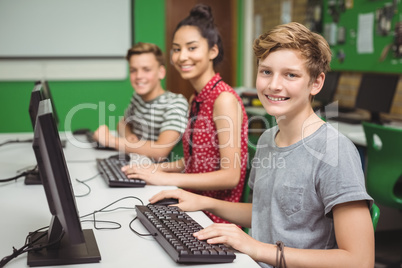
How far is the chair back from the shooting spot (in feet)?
7.95

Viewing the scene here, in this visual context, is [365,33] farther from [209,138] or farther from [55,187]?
[55,187]

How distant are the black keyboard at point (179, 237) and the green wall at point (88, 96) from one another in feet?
10.9

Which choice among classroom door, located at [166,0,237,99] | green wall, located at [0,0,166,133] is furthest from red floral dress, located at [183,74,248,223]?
Answer: classroom door, located at [166,0,237,99]

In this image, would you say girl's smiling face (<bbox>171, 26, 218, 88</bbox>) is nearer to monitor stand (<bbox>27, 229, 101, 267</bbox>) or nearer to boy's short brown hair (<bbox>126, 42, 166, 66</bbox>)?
boy's short brown hair (<bbox>126, 42, 166, 66</bbox>)

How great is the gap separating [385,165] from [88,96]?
123 inches

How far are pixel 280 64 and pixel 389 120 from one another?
2618 millimetres

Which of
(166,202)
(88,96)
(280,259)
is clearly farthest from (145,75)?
(88,96)

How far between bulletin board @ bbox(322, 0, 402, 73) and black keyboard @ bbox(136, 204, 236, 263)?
2886 millimetres

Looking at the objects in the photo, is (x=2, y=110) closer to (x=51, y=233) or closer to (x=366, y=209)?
(x=51, y=233)

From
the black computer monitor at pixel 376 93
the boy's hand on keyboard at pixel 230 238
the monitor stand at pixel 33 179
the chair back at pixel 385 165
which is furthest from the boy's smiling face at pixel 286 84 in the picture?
the black computer monitor at pixel 376 93

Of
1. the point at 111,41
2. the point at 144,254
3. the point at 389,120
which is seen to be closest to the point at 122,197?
the point at 144,254

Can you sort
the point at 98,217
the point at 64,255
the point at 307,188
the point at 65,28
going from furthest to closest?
the point at 65,28
the point at 98,217
the point at 307,188
the point at 64,255

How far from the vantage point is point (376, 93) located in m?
3.61

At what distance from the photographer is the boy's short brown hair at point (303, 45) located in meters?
1.17
